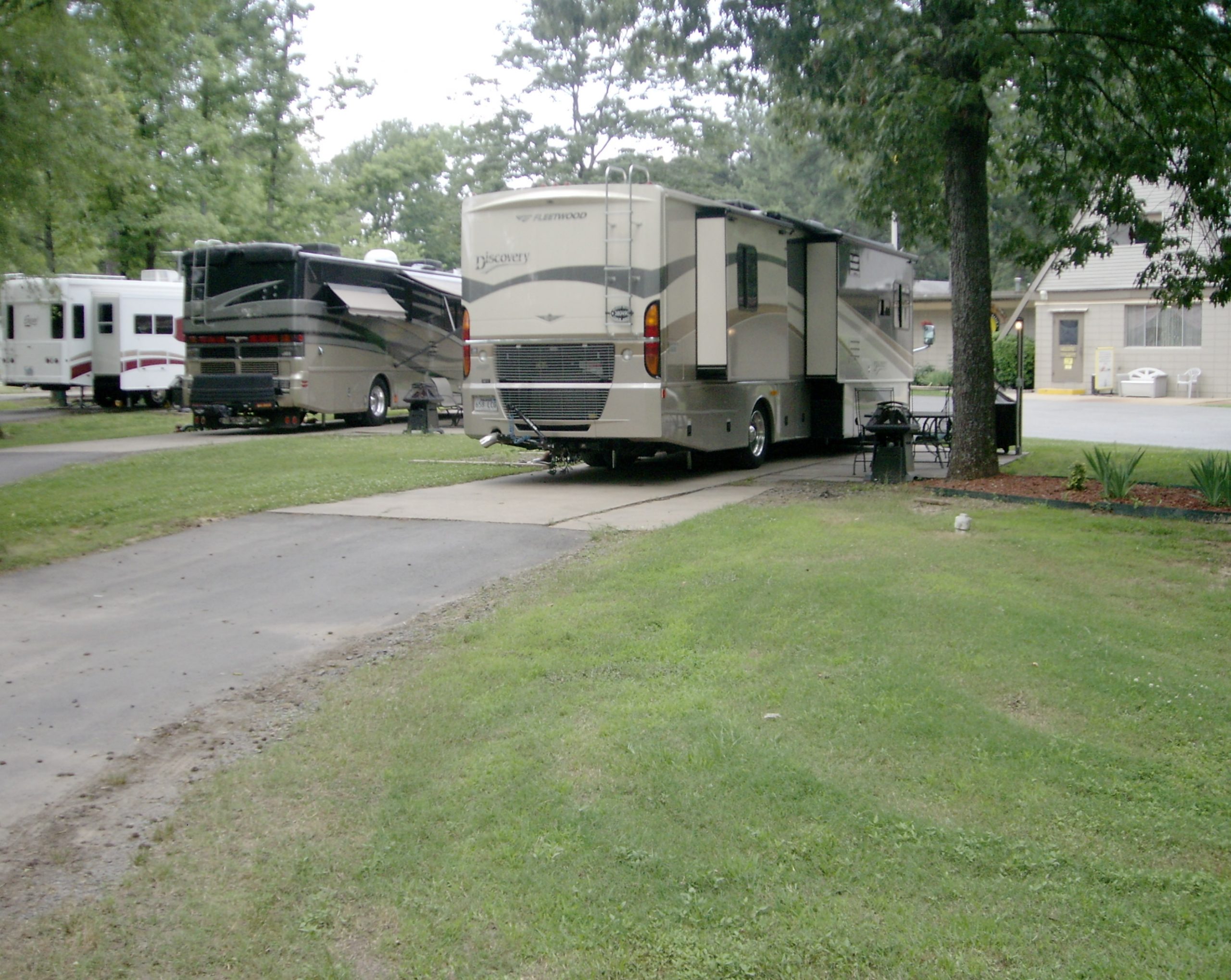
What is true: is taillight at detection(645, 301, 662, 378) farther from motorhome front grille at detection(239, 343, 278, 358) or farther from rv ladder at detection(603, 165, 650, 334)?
motorhome front grille at detection(239, 343, 278, 358)

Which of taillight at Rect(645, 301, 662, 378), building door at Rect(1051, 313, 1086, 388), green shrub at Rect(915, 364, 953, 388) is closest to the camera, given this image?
taillight at Rect(645, 301, 662, 378)

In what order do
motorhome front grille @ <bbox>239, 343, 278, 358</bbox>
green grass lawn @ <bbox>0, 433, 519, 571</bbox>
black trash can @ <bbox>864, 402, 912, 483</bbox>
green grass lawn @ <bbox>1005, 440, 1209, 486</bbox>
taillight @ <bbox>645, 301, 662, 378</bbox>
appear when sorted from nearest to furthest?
green grass lawn @ <bbox>0, 433, 519, 571</bbox>
taillight @ <bbox>645, 301, 662, 378</bbox>
black trash can @ <bbox>864, 402, 912, 483</bbox>
green grass lawn @ <bbox>1005, 440, 1209, 486</bbox>
motorhome front grille @ <bbox>239, 343, 278, 358</bbox>

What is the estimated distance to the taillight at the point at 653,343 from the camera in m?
12.7

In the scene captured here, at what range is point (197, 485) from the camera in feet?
43.7

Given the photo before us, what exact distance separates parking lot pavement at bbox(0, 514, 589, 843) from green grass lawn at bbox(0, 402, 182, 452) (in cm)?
1122

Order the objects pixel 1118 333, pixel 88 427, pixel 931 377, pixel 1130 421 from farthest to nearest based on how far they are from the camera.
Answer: pixel 931 377 < pixel 1118 333 < pixel 1130 421 < pixel 88 427

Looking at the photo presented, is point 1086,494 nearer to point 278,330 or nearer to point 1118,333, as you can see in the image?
point 278,330

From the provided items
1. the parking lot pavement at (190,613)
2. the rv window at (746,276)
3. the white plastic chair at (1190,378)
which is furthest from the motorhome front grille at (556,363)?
the white plastic chair at (1190,378)

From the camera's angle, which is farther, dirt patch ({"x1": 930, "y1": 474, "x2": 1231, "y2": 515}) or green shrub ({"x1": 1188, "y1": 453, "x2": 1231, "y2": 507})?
dirt patch ({"x1": 930, "y1": 474, "x2": 1231, "y2": 515})

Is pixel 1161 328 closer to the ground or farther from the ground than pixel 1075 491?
farther from the ground

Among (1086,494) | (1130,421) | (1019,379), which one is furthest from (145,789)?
(1130,421)

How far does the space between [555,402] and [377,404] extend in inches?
411

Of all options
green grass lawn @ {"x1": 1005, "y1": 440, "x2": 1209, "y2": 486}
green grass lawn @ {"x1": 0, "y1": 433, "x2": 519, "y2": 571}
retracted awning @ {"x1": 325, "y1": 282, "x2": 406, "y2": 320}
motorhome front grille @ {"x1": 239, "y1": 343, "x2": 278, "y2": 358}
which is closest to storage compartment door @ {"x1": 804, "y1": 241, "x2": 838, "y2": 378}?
green grass lawn @ {"x1": 1005, "y1": 440, "x2": 1209, "y2": 486}

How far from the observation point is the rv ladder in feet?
41.8
